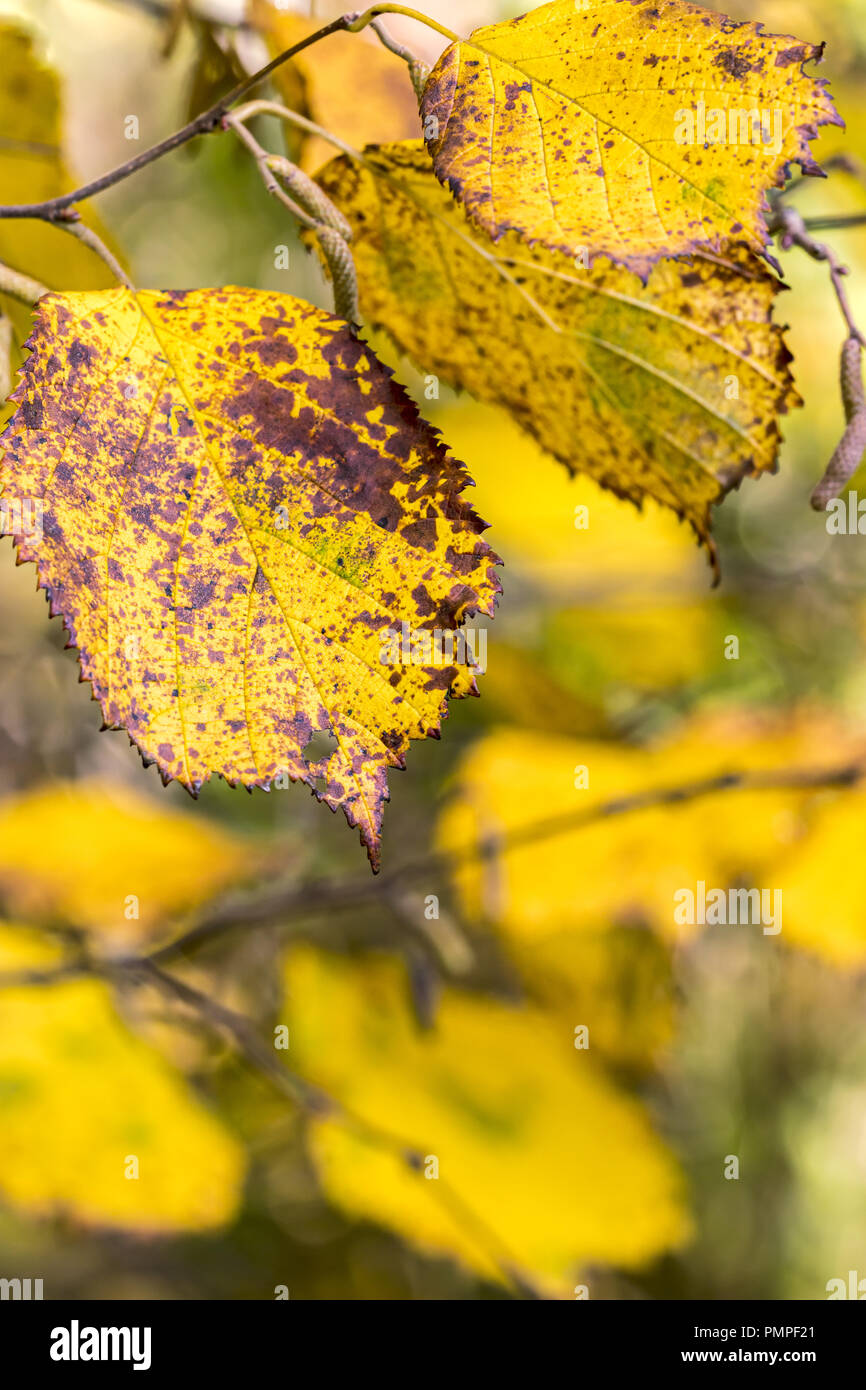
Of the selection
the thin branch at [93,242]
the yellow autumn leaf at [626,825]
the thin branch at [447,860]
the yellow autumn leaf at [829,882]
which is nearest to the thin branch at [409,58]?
the thin branch at [93,242]

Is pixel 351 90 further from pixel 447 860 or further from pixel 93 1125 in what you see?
pixel 93 1125

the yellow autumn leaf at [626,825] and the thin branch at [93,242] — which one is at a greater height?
the thin branch at [93,242]

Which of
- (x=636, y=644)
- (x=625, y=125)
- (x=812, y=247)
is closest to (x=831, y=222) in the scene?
(x=812, y=247)

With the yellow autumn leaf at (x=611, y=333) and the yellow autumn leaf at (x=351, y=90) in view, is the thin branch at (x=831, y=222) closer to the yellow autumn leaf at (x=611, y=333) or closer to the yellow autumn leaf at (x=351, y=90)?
the yellow autumn leaf at (x=611, y=333)

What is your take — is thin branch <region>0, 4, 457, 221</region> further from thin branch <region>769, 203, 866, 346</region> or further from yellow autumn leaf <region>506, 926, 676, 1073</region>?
yellow autumn leaf <region>506, 926, 676, 1073</region>

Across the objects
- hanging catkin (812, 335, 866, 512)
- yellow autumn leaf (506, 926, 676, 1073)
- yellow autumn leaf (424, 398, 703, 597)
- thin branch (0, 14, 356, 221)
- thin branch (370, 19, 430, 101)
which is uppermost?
yellow autumn leaf (424, 398, 703, 597)

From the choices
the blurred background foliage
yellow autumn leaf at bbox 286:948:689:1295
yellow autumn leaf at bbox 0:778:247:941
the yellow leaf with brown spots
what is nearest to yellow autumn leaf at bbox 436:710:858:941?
the blurred background foliage

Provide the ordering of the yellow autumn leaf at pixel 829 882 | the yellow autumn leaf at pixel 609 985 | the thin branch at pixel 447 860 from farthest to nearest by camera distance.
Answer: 1. the yellow autumn leaf at pixel 609 985
2. the yellow autumn leaf at pixel 829 882
3. the thin branch at pixel 447 860

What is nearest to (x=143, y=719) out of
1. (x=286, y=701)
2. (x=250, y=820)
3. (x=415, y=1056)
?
(x=286, y=701)
